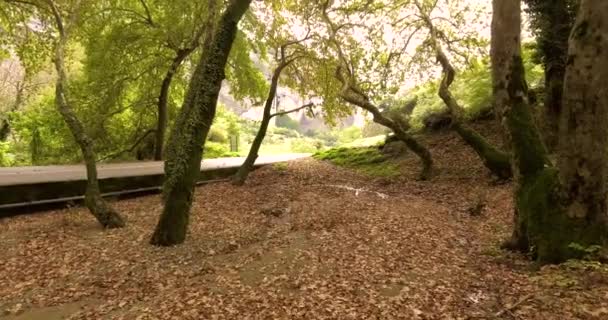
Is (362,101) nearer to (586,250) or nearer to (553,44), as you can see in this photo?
(553,44)

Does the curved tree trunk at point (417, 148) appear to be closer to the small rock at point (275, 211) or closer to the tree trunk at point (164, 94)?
the small rock at point (275, 211)

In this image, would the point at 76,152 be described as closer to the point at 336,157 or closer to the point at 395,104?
the point at 336,157

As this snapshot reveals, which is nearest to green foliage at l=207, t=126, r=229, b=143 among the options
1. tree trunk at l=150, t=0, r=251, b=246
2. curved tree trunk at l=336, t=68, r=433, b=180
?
curved tree trunk at l=336, t=68, r=433, b=180

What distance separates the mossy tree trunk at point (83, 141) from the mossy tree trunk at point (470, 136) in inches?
451

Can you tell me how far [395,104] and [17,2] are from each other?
69.0 feet

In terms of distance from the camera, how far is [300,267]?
319 inches

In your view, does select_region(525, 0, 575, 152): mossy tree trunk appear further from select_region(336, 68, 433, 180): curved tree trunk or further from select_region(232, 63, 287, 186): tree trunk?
select_region(232, 63, 287, 186): tree trunk

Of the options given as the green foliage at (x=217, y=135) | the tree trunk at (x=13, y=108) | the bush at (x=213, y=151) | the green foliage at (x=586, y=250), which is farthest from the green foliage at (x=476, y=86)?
the tree trunk at (x=13, y=108)

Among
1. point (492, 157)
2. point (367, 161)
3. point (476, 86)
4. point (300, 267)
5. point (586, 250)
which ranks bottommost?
point (300, 267)

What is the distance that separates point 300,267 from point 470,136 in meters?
9.55

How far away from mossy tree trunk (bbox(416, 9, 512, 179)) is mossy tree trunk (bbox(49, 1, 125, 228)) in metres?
11.5

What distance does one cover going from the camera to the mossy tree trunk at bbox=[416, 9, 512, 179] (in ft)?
46.9

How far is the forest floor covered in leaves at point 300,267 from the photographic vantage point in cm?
606

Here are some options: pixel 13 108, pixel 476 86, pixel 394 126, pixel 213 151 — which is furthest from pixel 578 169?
pixel 13 108
